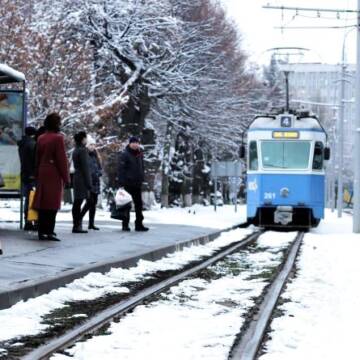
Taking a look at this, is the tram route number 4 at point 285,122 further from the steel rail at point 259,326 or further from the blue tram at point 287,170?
the steel rail at point 259,326

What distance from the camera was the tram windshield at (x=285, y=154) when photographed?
24.0 meters

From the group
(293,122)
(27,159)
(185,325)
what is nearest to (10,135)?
(27,159)

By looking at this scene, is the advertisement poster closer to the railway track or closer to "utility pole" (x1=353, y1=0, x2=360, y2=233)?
the railway track

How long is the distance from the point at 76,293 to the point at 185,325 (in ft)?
6.27

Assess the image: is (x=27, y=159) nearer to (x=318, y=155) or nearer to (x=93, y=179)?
(x=93, y=179)

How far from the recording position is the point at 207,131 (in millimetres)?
39062

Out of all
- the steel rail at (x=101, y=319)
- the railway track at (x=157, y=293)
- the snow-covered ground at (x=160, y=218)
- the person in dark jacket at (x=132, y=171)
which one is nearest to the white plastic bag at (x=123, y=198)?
the person in dark jacket at (x=132, y=171)

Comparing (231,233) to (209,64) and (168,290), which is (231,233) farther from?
(209,64)

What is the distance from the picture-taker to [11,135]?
1416cm

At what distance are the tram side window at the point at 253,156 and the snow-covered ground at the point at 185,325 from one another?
45.3 ft

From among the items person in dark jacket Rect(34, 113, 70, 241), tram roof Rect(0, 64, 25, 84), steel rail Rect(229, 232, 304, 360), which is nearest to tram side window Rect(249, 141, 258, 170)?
tram roof Rect(0, 64, 25, 84)

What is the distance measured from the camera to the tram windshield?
944 inches

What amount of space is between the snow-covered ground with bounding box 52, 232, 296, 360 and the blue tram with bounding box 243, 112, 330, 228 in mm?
13073

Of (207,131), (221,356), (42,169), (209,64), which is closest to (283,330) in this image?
(221,356)
